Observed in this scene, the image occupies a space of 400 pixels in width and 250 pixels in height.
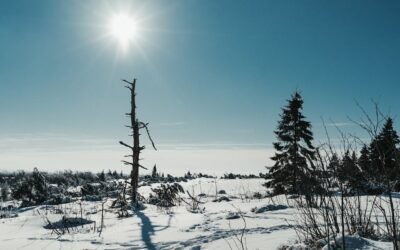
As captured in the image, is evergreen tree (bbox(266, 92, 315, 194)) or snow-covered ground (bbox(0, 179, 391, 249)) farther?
evergreen tree (bbox(266, 92, 315, 194))

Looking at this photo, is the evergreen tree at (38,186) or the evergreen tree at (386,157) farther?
the evergreen tree at (38,186)

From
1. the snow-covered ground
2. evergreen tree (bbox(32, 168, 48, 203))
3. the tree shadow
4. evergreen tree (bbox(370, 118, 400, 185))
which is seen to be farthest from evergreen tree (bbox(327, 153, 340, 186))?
evergreen tree (bbox(32, 168, 48, 203))

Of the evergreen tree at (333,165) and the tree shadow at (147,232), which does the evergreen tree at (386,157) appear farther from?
the tree shadow at (147,232)

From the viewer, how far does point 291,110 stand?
27.3 m

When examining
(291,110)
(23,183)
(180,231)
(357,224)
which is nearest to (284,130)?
(291,110)

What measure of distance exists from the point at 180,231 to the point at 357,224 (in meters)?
3.42

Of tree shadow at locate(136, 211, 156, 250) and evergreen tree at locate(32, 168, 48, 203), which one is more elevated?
evergreen tree at locate(32, 168, 48, 203)

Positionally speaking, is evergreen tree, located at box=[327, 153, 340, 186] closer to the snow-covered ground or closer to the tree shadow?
the snow-covered ground

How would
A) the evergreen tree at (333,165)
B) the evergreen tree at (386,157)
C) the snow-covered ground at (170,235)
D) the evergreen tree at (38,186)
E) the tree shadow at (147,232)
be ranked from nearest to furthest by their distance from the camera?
the evergreen tree at (386,157)
the evergreen tree at (333,165)
the snow-covered ground at (170,235)
the tree shadow at (147,232)
the evergreen tree at (38,186)

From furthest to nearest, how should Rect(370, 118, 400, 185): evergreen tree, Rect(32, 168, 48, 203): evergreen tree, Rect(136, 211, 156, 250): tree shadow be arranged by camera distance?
1. Rect(32, 168, 48, 203): evergreen tree
2. Rect(136, 211, 156, 250): tree shadow
3. Rect(370, 118, 400, 185): evergreen tree

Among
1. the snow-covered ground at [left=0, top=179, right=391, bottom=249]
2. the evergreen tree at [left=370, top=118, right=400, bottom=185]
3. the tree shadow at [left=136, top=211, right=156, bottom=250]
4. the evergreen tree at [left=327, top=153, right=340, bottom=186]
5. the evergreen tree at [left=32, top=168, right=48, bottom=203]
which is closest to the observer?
the evergreen tree at [left=370, top=118, right=400, bottom=185]

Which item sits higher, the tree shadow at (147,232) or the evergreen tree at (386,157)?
the evergreen tree at (386,157)

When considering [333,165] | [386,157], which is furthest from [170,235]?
[386,157]

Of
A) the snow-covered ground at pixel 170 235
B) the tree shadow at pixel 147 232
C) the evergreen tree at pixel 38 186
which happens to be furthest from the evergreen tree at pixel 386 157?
the evergreen tree at pixel 38 186
